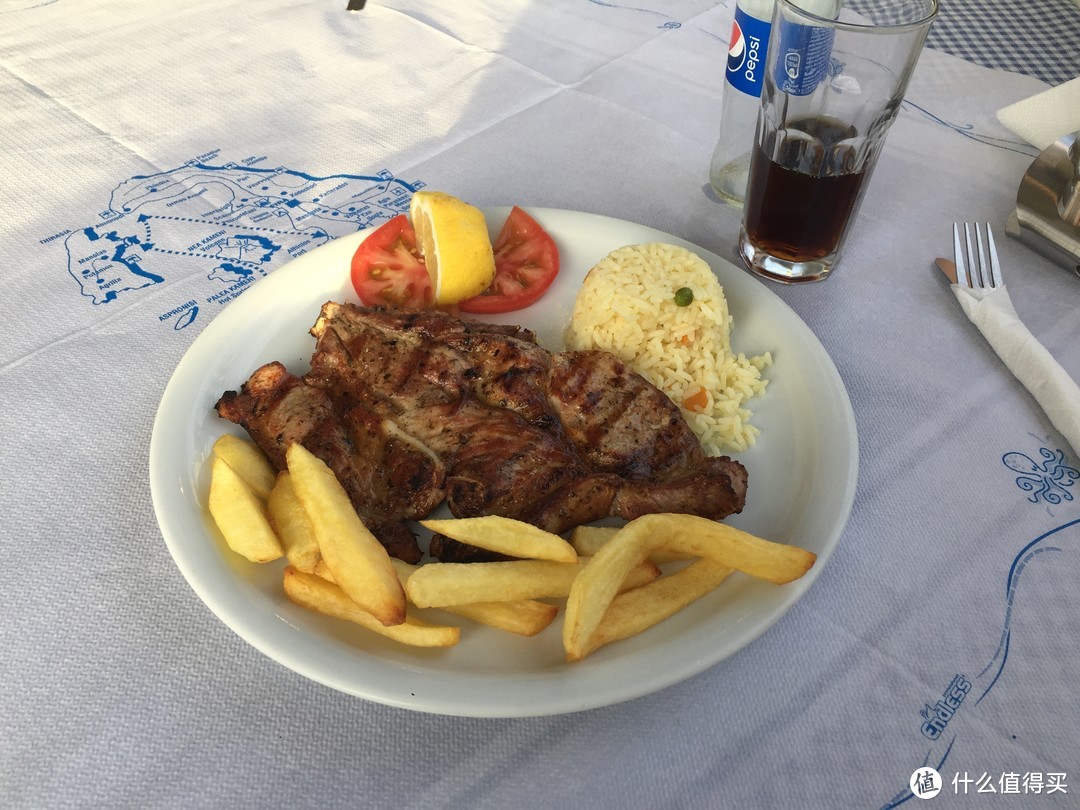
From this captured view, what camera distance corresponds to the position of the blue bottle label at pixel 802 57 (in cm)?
273

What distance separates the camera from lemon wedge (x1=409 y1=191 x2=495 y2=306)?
2982 millimetres

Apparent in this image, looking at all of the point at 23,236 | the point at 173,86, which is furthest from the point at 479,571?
the point at 173,86

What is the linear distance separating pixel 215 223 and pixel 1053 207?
3.75 meters

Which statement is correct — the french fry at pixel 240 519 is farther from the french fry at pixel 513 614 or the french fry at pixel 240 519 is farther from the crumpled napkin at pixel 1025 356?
the crumpled napkin at pixel 1025 356

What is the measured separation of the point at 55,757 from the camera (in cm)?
190

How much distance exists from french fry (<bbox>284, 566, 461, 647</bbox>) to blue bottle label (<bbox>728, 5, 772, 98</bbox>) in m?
2.59

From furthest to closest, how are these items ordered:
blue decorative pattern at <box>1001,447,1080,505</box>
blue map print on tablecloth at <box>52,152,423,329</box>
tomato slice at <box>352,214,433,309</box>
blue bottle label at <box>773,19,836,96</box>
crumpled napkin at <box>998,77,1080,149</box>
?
crumpled napkin at <box>998,77,1080,149</box> → blue map print on tablecloth at <box>52,152,423,329</box> → tomato slice at <box>352,214,433,309</box> → blue bottle label at <box>773,19,836,96</box> → blue decorative pattern at <box>1001,447,1080,505</box>

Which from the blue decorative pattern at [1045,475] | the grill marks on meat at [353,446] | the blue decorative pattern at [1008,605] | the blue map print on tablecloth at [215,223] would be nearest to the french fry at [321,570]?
the grill marks on meat at [353,446]

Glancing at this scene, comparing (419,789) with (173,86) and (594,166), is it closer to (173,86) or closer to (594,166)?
(594,166)

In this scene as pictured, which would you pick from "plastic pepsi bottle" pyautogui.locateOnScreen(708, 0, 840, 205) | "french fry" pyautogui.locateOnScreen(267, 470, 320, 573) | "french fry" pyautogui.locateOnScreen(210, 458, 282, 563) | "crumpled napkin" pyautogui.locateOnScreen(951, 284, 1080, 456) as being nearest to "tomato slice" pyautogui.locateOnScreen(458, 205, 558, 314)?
"plastic pepsi bottle" pyautogui.locateOnScreen(708, 0, 840, 205)

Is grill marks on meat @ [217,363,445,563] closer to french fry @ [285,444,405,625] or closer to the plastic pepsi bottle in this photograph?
french fry @ [285,444,405,625]

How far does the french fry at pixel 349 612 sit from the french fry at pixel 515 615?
0.07 m

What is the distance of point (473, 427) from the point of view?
251cm

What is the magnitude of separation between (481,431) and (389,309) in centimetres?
71
